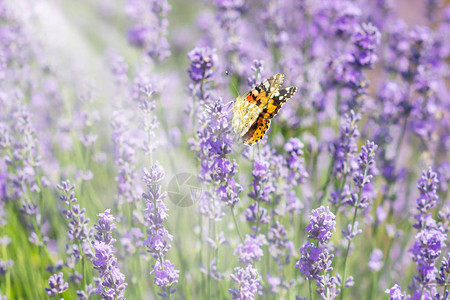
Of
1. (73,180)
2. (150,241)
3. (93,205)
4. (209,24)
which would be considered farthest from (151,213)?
(209,24)

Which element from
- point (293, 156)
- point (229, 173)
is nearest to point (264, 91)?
point (293, 156)

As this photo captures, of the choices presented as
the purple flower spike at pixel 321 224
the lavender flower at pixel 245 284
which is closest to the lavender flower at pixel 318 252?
the purple flower spike at pixel 321 224

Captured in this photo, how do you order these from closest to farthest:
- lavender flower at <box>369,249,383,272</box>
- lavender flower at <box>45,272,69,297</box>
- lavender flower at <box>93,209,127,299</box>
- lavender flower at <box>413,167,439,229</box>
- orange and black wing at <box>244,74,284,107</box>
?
lavender flower at <box>93,209,127,299</box>
lavender flower at <box>45,272,69,297</box>
lavender flower at <box>413,167,439,229</box>
orange and black wing at <box>244,74,284,107</box>
lavender flower at <box>369,249,383,272</box>

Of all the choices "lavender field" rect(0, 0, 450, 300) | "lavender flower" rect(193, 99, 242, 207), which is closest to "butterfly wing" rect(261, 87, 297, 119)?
"lavender field" rect(0, 0, 450, 300)

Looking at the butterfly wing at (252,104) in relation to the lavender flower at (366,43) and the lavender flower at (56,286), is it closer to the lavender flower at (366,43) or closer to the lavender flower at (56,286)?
the lavender flower at (366,43)

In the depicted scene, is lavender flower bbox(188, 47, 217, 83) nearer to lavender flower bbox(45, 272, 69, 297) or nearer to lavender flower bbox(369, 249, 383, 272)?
lavender flower bbox(45, 272, 69, 297)

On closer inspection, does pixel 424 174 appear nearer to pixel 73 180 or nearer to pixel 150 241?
pixel 150 241

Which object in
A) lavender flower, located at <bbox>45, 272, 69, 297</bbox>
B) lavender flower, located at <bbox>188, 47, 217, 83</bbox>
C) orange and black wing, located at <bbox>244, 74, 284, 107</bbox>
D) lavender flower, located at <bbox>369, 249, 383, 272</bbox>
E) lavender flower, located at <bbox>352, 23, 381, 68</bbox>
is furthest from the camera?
lavender flower, located at <bbox>369, 249, 383, 272</bbox>
